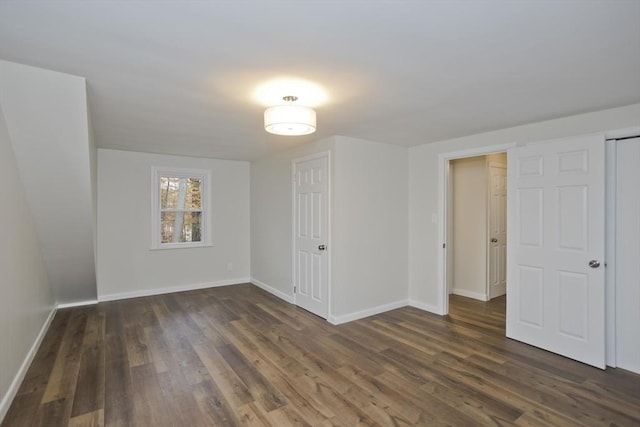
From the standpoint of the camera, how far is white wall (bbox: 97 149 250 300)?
470cm

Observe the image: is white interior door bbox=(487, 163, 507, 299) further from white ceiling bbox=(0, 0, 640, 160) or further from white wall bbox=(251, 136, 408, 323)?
white ceiling bbox=(0, 0, 640, 160)

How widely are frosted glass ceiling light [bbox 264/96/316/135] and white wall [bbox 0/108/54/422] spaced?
6.20ft

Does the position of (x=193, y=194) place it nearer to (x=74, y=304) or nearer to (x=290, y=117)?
(x=74, y=304)

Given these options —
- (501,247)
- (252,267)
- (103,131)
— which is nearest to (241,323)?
(252,267)

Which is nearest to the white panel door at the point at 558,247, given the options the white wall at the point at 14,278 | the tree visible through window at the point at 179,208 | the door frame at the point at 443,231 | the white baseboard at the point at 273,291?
the door frame at the point at 443,231

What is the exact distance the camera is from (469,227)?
16.4 ft

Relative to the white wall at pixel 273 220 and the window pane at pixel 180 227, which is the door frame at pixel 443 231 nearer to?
the white wall at pixel 273 220

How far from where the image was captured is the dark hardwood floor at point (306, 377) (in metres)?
2.15

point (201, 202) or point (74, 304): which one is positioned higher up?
point (201, 202)

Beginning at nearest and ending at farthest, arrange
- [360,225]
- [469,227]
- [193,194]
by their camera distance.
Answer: [360,225] → [469,227] → [193,194]

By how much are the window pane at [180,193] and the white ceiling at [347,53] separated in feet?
7.53

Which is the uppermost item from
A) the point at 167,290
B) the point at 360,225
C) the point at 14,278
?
the point at 360,225

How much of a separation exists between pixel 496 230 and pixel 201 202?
4.83 m

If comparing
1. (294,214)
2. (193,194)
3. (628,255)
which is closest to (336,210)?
(294,214)
